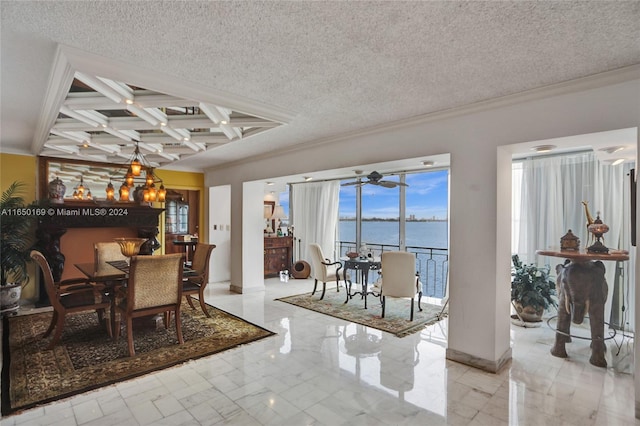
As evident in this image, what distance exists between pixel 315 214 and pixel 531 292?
4.63 metres

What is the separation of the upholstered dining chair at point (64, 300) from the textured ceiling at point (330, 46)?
164 cm

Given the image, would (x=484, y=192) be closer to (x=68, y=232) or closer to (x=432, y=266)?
(x=432, y=266)

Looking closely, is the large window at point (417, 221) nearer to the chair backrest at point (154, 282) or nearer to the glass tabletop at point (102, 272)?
the chair backrest at point (154, 282)

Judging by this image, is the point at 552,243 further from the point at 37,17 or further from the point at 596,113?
the point at 37,17

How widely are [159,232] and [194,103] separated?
445 centimetres

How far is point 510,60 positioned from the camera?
7.07 ft

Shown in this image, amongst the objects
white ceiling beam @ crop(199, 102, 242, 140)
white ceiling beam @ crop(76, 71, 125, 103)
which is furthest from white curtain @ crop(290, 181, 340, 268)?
white ceiling beam @ crop(76, 71, 125, 103)

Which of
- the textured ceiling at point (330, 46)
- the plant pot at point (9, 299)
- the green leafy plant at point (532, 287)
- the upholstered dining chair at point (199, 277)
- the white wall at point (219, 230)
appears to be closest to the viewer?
the textured ceiling at point (330, 46)

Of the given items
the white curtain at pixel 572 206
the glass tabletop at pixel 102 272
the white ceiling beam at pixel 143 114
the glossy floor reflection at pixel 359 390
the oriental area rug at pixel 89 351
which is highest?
the white ceiling beam at pixel 143 114

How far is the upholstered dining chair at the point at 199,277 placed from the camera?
416cm

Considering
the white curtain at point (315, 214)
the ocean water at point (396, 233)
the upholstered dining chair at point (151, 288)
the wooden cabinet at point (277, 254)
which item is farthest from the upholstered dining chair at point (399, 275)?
the wooden cabinet at point (277, 254)

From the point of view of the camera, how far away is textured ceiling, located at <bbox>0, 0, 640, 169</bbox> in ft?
5.35

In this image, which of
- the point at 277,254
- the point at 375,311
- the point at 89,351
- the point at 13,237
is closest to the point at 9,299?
the point at 13,237

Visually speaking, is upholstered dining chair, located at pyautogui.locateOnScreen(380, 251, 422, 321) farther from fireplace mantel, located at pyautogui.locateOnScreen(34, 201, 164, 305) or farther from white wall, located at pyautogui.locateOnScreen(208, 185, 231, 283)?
white wall, located at pyautogui.locateOnScreen(208, 185, 231, 283)
